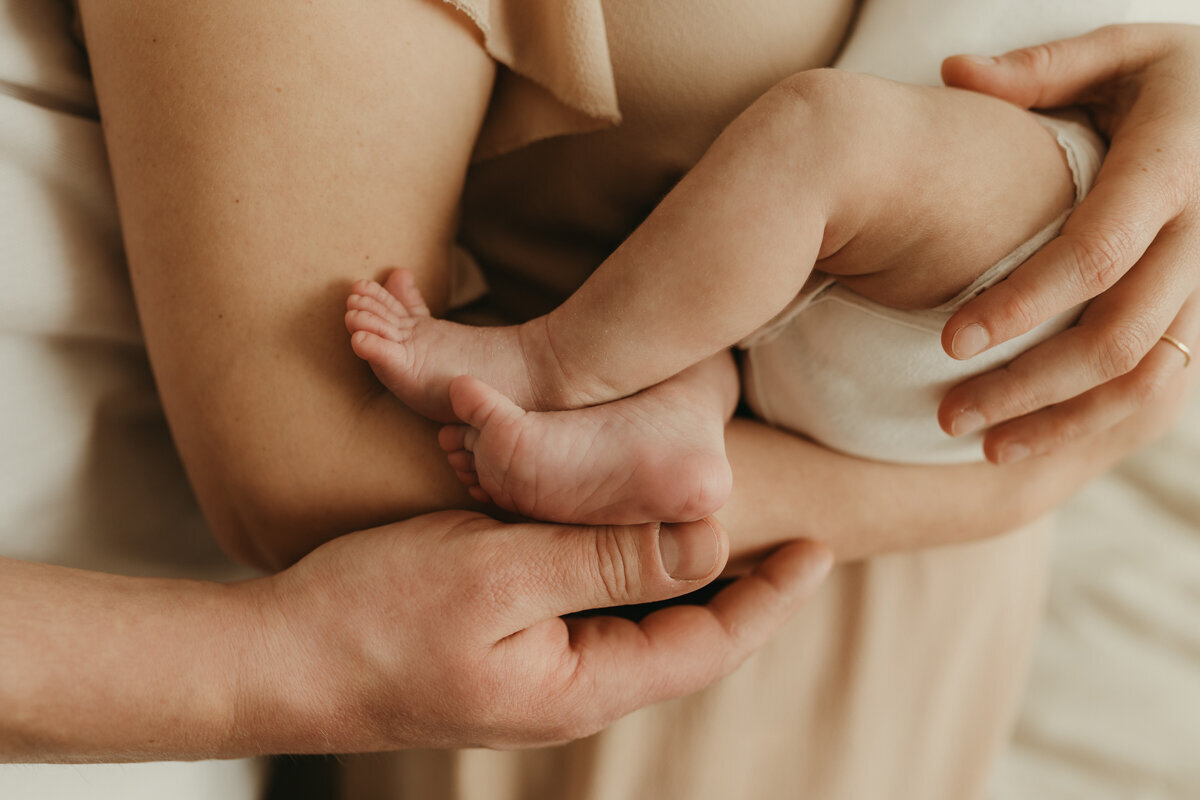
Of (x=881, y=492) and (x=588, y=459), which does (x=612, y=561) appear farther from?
(x=881, y=492)

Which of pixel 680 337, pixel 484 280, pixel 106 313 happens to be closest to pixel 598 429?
pixel 680 337

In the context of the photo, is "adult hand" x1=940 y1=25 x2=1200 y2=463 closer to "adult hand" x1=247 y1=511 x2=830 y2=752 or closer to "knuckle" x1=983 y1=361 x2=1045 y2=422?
"knuckle" x1=983 y1=361 x2=1045 y2=422

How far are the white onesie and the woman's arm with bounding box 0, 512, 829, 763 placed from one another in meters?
0.22

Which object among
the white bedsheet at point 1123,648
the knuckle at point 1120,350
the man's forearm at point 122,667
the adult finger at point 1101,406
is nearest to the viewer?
the man's forearm at point 122,667

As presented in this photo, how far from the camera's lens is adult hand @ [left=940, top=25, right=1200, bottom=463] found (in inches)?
25.9

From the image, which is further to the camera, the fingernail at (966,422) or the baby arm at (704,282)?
the fingernail at (966,422)

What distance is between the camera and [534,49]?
0.67 metres

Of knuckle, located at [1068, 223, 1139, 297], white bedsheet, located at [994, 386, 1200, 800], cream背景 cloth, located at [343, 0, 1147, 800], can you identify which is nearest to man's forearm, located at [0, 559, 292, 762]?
cream背景 cloth, located at [343, 0, 1147, 800]

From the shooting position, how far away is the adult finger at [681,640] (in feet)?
2.38

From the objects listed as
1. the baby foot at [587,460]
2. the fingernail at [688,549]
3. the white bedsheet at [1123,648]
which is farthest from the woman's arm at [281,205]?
the white bedsheet at [1123,648]

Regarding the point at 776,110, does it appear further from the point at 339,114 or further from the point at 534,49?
the point at 339,114

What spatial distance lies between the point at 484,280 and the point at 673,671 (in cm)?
48

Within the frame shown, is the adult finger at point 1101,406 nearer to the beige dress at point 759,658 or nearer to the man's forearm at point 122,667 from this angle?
the beige dress at point 759,658

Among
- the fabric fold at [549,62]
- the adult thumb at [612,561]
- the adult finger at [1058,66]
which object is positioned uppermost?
the adult finger at [1058,66]
